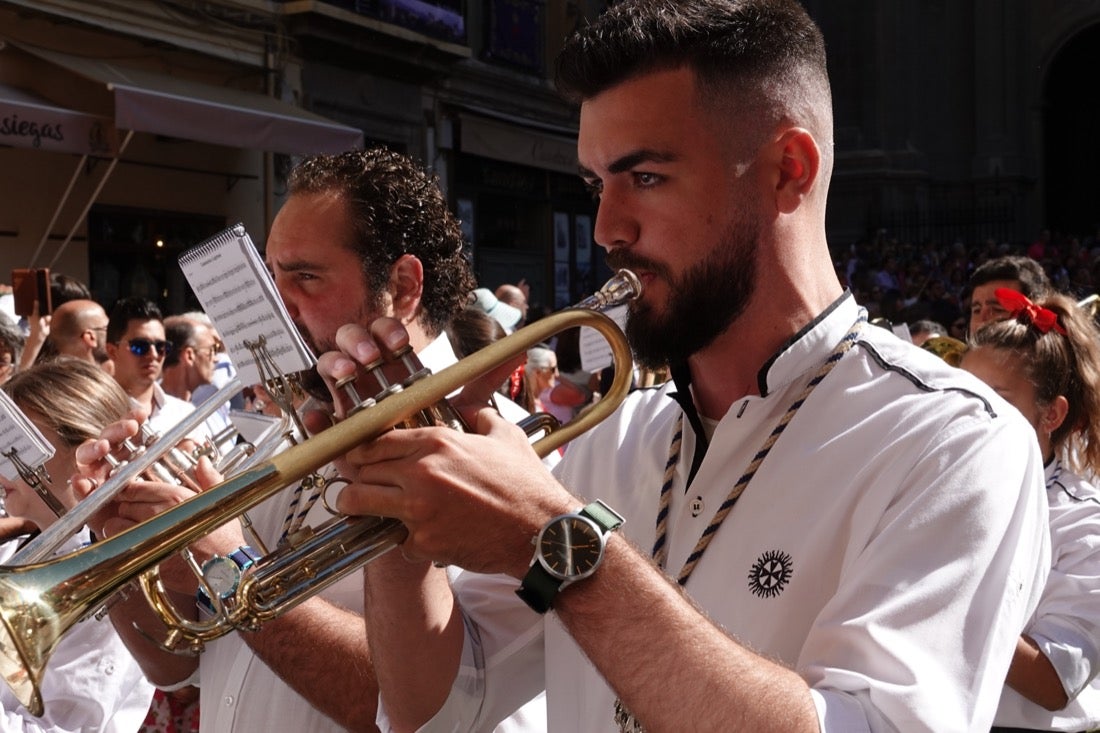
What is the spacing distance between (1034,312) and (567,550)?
2.72 m

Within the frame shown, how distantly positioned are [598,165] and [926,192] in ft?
74.4

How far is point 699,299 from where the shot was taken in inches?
76.0

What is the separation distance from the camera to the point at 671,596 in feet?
5.34

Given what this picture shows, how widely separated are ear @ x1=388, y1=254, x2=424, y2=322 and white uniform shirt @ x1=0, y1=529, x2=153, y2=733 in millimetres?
980

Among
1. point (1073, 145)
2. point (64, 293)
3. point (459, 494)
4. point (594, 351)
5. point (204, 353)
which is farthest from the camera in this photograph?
point (1073, 145)

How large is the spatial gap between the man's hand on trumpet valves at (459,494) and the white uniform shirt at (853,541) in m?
0.22

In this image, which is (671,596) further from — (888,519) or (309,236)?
(309,236)

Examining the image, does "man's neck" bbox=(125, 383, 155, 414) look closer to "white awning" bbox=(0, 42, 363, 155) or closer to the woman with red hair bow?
the woman with red hair bow

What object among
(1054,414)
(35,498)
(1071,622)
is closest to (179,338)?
(35,498)

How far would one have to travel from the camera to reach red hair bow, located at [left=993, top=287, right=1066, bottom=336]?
12.8 ft

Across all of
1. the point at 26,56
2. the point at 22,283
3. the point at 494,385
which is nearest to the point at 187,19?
the point at 26,56

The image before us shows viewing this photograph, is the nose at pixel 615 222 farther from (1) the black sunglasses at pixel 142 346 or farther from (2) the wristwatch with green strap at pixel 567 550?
(1) the black sunglasses at pixel 142 346

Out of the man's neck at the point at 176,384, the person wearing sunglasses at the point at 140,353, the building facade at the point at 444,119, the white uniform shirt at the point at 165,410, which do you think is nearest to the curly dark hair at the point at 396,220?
the building facade at the point at 444,119

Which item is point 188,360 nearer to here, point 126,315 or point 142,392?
point 126,315
